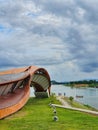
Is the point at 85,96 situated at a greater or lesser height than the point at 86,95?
lesser

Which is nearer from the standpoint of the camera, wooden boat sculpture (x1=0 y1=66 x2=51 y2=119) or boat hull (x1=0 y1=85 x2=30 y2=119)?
boat hull (x1=0 y1=85 x2=30 y2=119)

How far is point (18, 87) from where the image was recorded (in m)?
39.1

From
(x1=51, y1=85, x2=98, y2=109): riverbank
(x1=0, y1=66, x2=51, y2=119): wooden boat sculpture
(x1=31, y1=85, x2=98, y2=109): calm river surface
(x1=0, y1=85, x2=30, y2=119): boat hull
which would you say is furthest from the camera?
(x1=31, y1=85, x2=98, y2=109): calm river surface

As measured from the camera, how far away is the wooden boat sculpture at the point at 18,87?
28.1 meters

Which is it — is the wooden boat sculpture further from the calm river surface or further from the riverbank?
the calm river surface

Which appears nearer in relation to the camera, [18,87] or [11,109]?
[11,109]

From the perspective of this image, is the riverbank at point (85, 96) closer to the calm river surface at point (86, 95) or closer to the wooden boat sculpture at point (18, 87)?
the calm river surface at point (86, 95)

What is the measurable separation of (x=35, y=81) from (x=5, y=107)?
21.7 m

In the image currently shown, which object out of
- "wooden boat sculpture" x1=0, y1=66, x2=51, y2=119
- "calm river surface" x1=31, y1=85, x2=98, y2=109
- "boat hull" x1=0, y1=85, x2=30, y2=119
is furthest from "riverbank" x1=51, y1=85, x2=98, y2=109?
"boat hull" x1=0, y1=85, x2=30, y2=119

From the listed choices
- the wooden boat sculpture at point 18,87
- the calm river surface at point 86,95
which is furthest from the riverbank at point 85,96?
the wooden boat sculpture at point 18,87

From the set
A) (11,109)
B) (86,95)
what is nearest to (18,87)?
(11,109)

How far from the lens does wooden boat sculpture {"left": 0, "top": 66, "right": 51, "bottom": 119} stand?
28.1 meters

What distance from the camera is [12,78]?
32719 millimetres

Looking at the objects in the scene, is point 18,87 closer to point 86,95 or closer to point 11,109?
point 11,109
